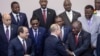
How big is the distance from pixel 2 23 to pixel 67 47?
1.42 m

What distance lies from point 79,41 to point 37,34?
0.90m

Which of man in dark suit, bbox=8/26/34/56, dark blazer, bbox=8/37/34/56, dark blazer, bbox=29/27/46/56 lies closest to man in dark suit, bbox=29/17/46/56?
dark blazer, bbox=29/27/46/56

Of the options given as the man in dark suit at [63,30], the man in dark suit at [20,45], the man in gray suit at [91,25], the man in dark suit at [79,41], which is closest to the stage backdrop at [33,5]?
the man in dark suit at [63,30]

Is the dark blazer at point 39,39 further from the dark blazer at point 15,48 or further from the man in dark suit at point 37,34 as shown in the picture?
the dark blazer at point 15,48

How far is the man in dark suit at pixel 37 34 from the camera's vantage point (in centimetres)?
617

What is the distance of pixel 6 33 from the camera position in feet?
19.6

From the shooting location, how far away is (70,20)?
6.50 m

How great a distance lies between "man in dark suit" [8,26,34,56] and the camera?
17.8 ft

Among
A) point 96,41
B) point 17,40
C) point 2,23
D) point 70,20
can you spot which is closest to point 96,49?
point 96,41

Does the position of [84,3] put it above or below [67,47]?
above

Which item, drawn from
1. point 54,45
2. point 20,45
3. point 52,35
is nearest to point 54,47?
point 54,45

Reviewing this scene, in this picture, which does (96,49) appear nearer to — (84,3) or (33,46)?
(33,46)

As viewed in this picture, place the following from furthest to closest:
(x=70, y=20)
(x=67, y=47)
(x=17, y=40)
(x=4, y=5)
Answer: (x=4, y=5) < (x=70, y=20) < (x=67, y=47) < (x=17, y=40)

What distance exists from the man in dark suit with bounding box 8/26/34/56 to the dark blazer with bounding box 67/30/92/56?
0.86 m
